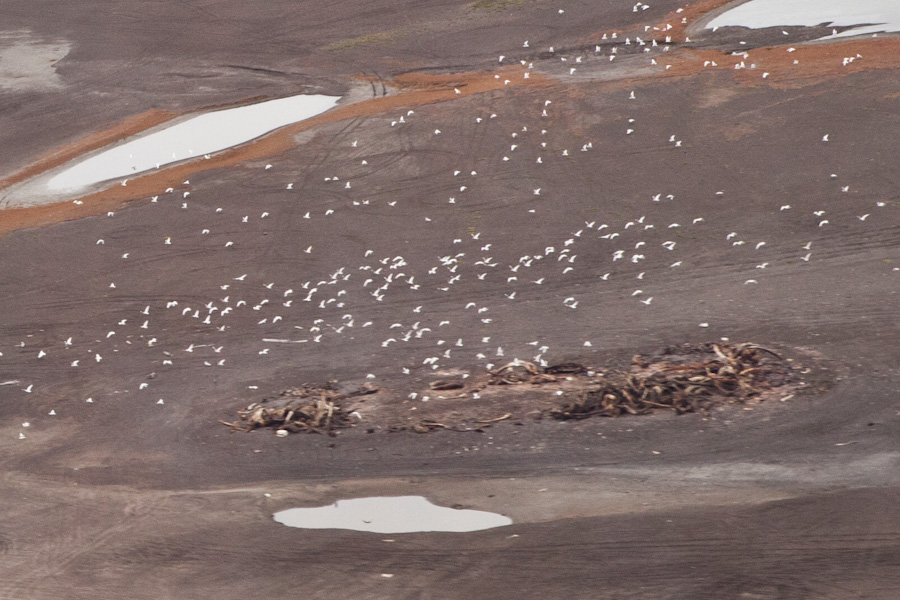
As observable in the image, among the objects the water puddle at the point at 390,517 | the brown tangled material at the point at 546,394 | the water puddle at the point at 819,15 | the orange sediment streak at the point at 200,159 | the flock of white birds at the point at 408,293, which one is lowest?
the water puddle at the point at 390,517

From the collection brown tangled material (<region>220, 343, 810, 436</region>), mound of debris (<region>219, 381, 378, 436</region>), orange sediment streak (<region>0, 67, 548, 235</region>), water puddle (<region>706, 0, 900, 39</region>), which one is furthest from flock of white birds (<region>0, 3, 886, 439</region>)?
water puddle (<region>706, 0, 900, 39</region>)

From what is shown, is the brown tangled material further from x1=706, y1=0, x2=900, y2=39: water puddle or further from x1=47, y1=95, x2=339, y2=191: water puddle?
x1=706, y1=0, x2=900, y2=39: water puddle

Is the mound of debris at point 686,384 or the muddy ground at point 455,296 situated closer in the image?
the muddy ground at point 455,296

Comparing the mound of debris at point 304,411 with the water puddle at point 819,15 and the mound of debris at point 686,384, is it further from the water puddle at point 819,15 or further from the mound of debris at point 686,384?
the water puddle at point 819,15

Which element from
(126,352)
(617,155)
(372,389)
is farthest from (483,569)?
(617,155)

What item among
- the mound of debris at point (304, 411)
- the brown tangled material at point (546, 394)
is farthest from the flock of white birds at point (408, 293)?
the mound of debris at point (304, 411)

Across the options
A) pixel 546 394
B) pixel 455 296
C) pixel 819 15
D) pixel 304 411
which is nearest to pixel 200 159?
pixel 455 296

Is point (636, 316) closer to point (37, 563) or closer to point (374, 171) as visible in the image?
point (374, 171)
